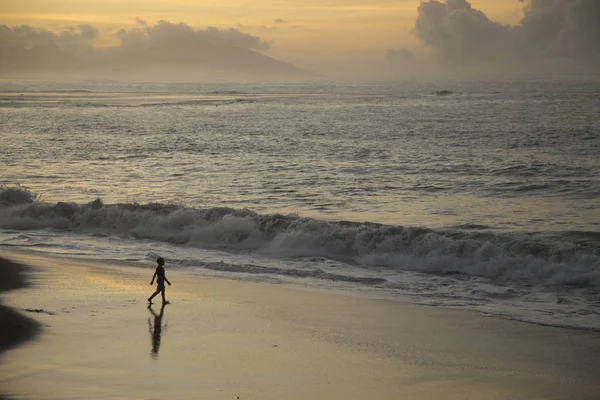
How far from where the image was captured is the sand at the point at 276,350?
11.8 m

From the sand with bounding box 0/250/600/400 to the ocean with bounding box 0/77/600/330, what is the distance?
2.03 meters

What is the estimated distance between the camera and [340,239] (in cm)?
2548

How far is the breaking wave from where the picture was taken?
71.6 ft

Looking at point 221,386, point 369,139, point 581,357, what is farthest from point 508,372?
point 369,139

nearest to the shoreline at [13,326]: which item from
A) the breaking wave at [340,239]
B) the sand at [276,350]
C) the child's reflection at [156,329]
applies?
the sand at [276,350]

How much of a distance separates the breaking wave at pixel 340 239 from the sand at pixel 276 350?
5.29m

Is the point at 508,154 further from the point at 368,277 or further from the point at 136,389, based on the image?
the point at 136,389

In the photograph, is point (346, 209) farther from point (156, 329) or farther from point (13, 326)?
point (13, 326)

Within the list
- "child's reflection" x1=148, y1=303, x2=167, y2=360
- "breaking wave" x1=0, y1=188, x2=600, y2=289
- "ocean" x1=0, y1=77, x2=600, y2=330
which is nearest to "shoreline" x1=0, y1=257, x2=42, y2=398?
"child's reflection" x1=148, y1=303, x2=167, y2=360

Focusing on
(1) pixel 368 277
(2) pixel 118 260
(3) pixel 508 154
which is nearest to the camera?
(1) pixel 368 277

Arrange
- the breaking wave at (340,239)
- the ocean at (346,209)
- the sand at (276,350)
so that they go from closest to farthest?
the sand at (276,350), the ocean at (346,209), the breaking wave at (340,239)

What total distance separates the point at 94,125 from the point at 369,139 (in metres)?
31.4

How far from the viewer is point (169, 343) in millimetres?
14008

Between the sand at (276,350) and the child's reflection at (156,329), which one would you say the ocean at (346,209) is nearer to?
the sand at (276,350)
